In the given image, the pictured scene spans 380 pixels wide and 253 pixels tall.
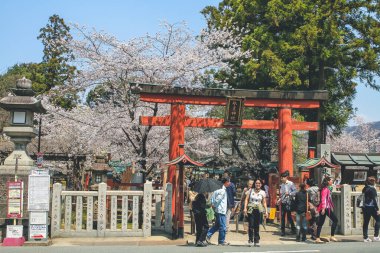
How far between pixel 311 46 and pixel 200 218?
52.8 feet

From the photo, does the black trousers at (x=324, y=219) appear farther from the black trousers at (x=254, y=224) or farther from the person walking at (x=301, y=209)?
the black trousers at (x=254, y=224)

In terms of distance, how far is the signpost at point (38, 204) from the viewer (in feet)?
39.3

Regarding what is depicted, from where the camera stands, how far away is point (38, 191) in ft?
39.7

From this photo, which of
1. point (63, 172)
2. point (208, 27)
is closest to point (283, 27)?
point (208, 27)

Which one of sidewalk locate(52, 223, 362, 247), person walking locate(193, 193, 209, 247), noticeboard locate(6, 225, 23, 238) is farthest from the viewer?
sidewalk locate(52, 223, 362, 247)

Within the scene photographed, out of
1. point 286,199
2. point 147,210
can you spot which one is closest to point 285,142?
point 286,199

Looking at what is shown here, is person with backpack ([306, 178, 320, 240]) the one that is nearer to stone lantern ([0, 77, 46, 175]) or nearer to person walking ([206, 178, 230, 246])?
person walking ([206, 178, 230, 246])

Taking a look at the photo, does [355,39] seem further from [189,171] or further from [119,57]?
[189,171]

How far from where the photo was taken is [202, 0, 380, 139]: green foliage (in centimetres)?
2447

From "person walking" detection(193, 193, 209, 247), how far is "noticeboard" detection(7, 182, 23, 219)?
493 centimetres

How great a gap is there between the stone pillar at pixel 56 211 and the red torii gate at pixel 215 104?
380 cm

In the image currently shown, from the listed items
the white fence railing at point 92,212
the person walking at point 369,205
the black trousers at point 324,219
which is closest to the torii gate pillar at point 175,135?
the white fence railing at point 92,212

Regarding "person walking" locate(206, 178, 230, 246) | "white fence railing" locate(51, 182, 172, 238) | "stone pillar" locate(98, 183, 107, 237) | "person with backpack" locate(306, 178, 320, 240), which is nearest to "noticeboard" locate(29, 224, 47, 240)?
"white fence railing" locate(51, 182, 172, 238)

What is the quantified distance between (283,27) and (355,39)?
436 centimetres
